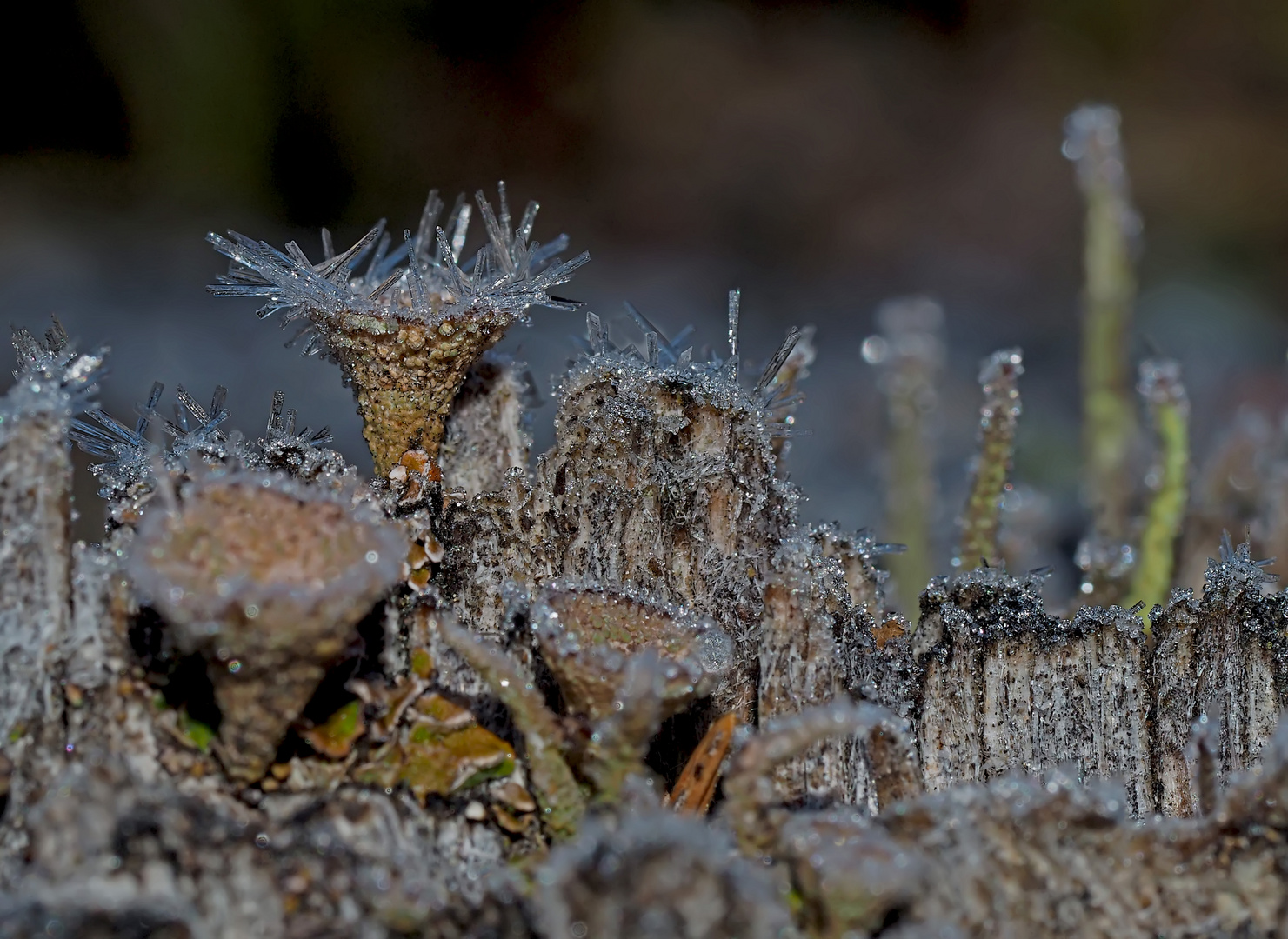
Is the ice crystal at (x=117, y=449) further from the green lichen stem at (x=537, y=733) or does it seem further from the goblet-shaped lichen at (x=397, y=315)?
the green lichen stem at (x=537, y=733)

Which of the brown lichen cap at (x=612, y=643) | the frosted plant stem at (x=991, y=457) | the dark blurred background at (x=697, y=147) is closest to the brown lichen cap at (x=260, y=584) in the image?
the brown lichen cap at (x=612, y=643)

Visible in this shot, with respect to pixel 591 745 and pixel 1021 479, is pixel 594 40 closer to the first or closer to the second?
pixel 1021 479

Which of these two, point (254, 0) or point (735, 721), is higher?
point (254, 0)

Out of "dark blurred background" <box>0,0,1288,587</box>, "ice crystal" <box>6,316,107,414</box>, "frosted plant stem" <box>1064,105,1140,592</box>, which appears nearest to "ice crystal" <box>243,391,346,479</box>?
"ice crystal" <box>6,316,107,414</box>

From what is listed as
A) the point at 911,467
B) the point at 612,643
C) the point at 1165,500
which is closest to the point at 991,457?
the point at 1165,500

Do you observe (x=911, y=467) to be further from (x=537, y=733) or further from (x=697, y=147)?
(x=697, y=147)

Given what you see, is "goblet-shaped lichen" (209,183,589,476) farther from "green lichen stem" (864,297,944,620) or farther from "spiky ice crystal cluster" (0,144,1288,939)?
"green lichen stem" (864,297,944,620)

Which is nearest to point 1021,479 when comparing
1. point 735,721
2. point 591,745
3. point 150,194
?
point 735,721
